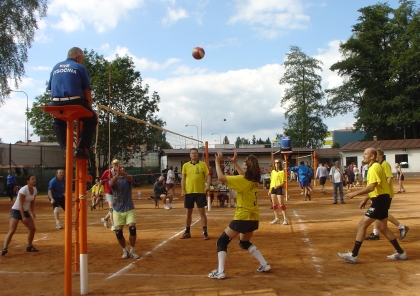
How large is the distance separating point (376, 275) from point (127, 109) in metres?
40.0

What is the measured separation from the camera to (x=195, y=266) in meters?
7.54

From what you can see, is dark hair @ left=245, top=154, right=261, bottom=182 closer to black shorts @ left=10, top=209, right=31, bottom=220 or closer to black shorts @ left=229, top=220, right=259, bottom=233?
black shorts @ left=229, top=220, right=259, bottom=233

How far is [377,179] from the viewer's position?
7434 mm

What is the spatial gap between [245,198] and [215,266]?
1.58 metres

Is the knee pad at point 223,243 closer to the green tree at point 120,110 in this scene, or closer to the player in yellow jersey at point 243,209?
the player in yellow jersey at point 243,209

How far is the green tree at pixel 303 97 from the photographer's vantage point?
187ft

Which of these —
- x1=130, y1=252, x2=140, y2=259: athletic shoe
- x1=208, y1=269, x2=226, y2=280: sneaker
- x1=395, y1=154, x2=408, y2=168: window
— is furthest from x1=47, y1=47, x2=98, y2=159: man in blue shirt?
x1=395, y1=154, x2=408, y2=168: window

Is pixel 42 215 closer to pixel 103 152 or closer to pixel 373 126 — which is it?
pixel 103 152

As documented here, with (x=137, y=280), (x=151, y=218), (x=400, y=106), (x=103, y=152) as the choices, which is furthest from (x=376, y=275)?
(x=400, y=106)

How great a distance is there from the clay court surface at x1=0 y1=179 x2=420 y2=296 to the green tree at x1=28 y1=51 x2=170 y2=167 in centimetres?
2934

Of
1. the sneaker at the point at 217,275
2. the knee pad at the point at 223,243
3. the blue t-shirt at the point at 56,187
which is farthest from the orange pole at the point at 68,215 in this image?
the blue t-shirt at the point at 56,187

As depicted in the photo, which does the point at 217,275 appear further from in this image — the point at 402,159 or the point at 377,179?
the point at 402,159

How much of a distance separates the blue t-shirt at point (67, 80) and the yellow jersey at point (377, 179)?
501 centimetres

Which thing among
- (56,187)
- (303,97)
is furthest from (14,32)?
(303,97)
